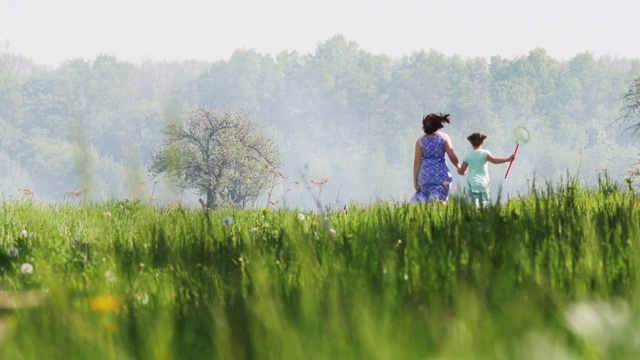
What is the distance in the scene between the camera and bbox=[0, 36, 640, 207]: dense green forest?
116500mm

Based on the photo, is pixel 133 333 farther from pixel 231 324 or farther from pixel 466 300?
pixel 466 300

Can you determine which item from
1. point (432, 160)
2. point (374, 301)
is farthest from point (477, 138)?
point (374, 301)

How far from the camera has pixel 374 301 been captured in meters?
2.87

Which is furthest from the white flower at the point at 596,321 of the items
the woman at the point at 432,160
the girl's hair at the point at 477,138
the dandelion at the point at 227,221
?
the girl's hair at the point at 477,138

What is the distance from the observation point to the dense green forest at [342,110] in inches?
4587

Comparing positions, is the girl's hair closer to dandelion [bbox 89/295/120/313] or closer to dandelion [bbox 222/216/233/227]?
dandelion [bbox 222/216/233/227]

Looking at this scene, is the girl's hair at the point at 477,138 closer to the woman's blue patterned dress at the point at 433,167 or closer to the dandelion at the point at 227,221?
the woman's blue patterned dress at the point at 433,167

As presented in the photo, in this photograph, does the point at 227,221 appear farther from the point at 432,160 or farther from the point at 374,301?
the point at 432,160

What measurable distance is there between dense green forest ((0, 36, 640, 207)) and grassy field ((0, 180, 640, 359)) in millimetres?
103769

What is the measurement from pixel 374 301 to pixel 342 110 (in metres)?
128

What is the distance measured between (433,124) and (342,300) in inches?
398

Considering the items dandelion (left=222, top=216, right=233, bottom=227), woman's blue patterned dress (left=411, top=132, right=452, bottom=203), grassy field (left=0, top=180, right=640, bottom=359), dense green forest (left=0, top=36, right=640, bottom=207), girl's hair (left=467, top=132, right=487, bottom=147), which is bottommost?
grassy field (left=0, top=180, right=640, bottom=359)

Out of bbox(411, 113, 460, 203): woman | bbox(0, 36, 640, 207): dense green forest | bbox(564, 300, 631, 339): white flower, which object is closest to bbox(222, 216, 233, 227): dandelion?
bbox(564, 300, 631, 339): white flower

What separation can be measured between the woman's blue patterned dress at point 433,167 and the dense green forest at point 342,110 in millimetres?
95264
